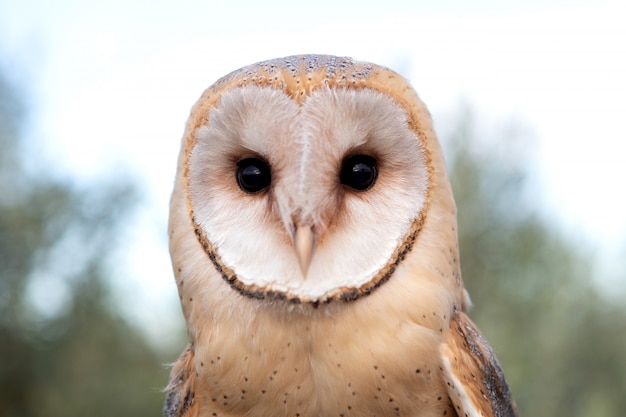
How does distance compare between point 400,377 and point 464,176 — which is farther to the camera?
point 464,176

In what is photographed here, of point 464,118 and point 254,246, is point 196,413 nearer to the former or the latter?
point 254,246

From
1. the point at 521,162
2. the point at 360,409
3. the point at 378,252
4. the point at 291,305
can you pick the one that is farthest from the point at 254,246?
the point at 521,162

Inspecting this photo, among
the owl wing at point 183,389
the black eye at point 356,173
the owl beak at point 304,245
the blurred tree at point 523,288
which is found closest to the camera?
the owl beak at point 304,245

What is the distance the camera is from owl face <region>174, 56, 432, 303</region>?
1.39 meters

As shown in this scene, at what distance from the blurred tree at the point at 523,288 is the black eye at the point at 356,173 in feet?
23.1

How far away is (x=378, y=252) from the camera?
1.45 m

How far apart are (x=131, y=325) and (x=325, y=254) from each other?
1146 centimetres

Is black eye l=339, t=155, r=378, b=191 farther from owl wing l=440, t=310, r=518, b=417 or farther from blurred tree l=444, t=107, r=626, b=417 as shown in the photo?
blurred tree l=444, t=107, r=626, b=417

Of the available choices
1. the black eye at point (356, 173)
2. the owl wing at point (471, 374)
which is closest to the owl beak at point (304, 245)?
the black eye at point (356, 173)

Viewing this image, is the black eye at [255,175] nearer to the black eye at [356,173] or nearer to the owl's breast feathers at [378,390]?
the black eye at [356,173]

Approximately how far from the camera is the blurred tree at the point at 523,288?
8.80 meters

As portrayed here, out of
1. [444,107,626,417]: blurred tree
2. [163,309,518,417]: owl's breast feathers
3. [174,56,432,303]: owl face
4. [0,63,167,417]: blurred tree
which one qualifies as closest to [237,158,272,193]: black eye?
[174,56,432,303]: owl face

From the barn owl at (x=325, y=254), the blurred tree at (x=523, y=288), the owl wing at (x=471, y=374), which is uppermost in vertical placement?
the barn owl at (x=325, y=254)

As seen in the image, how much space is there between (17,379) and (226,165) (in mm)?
10513
